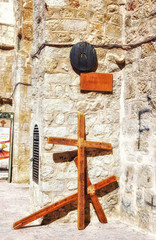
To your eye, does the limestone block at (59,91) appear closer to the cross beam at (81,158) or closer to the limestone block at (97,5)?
the cross beam at (81,158)

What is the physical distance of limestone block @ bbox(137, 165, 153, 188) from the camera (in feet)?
12.2

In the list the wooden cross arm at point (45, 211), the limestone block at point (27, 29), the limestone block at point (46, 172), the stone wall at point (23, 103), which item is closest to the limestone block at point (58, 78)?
the limestone block at point (46, 172)

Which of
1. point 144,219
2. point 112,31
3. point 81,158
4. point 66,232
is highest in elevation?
point 112,31

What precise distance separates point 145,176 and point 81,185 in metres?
0.79

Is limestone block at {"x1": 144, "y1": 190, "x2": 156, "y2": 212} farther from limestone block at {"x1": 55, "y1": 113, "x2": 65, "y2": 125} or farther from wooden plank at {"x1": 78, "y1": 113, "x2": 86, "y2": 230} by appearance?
limestone block at {"x1": 55, "y1": 113, "x2": 65, "y2": 125}

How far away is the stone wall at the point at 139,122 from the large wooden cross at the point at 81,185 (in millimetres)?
281

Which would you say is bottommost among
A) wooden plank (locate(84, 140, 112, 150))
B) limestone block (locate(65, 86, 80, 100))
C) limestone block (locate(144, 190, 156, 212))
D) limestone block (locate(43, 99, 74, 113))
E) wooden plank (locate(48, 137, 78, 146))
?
limestone block (locate(144, 190, 156, 212))

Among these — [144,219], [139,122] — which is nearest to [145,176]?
[144,219]

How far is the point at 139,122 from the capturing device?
395cm

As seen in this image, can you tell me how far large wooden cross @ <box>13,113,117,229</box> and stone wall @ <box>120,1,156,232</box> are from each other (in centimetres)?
28

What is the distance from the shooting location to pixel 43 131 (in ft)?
13.5

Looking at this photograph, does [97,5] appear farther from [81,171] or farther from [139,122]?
[81,171]

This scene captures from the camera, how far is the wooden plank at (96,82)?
13.7ft

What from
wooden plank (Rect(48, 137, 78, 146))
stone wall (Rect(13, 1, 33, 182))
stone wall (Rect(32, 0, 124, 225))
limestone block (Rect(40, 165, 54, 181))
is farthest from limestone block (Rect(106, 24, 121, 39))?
stone wall (Rect(13, 1, 33, 182))
